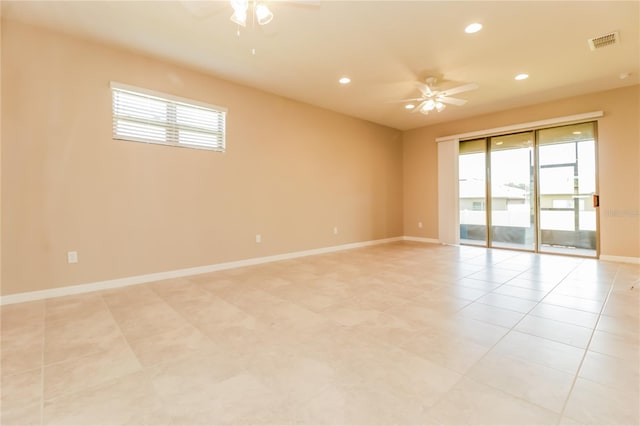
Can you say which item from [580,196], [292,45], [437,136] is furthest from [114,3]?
[580,196]

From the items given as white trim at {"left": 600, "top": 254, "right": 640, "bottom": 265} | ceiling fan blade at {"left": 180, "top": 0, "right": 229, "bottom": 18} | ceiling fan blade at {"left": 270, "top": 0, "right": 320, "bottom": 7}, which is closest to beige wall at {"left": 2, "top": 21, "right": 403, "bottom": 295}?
ceiling fan blade at {"left": 180, "top": 0, "right": 229, "bottom": 18}

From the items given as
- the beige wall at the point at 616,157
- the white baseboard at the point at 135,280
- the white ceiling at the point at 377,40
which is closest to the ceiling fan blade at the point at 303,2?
the white ceiling at the point at 377,40

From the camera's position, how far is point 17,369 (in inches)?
68.8

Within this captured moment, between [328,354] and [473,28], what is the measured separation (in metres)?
3.51

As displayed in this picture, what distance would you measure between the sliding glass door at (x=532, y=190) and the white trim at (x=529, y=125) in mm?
199

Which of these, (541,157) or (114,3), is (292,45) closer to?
(114,3)

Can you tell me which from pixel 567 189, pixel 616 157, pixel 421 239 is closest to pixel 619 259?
pixel 567 189

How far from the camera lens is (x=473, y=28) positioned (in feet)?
10.2

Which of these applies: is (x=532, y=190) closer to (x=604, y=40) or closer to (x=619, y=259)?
(x=619, y=259)

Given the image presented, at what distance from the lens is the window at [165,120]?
3.51 metres

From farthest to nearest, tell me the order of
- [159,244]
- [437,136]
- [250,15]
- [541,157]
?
[437,136] → [541,157] → [159,244] → [250,15]

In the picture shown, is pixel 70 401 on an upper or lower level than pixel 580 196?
lower

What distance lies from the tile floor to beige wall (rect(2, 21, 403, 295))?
2.00 feet

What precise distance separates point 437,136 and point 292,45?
474 cm
